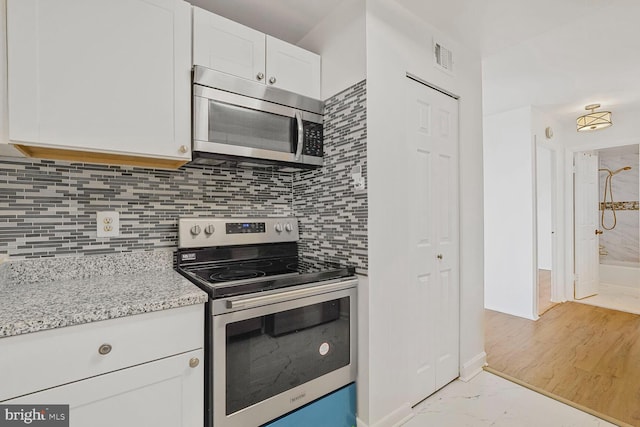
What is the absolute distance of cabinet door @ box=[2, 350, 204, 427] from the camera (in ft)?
3.15

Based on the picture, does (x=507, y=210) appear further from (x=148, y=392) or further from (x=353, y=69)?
(x=148, y=392)

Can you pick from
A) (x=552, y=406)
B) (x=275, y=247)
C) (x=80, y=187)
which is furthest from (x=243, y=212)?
(x=552, y=406)

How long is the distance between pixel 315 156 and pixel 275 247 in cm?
65

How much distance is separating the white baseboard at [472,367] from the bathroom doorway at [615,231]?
10.3 feet

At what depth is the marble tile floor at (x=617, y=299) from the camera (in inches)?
152

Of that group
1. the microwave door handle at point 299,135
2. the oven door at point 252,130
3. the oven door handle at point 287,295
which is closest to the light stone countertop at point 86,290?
the oven door handle at point 287,295

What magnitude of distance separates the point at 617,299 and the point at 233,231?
17.5 ft

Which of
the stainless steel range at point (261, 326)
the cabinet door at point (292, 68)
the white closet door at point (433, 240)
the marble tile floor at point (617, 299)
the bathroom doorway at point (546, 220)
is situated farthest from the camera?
the bathroom doorway at point (546, 220)

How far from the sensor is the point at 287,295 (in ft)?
4.48

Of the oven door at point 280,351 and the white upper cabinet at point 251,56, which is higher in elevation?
the white upper cabinet at point 251,56

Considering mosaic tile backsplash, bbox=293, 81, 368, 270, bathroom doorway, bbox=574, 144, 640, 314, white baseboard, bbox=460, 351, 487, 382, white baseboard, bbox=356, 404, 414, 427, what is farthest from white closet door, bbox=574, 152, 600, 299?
mosaic tile backsplash, bbox=293, 81, 368, 270

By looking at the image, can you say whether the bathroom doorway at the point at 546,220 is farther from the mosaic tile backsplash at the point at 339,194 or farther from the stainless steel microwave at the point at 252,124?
the stainless steel microwave at the point at 252,124

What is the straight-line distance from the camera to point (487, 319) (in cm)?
346

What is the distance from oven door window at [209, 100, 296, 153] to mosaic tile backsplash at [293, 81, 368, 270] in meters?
0.26
